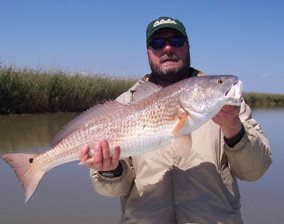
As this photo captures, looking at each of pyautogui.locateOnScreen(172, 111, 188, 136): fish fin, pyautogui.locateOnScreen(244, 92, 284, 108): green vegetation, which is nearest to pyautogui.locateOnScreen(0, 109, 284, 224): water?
pyautogui.locateOnScreen(172, 111, 188, 136): fish fin

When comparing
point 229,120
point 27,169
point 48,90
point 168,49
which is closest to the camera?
point 229,120

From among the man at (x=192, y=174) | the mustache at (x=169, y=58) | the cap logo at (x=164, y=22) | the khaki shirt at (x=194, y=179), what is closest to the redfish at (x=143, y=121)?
the man at (x=192, y=174)

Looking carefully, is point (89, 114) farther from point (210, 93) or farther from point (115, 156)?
point (210, 93)

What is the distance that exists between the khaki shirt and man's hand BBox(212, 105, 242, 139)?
0.10 metres

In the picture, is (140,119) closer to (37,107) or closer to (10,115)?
(10,115)

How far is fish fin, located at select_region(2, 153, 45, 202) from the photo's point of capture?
328 cm

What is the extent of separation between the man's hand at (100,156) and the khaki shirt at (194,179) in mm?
254

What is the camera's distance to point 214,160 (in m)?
3.36

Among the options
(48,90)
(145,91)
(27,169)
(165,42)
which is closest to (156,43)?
(165,42)

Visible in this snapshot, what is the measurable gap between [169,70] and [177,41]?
25cm

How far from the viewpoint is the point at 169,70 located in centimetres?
370

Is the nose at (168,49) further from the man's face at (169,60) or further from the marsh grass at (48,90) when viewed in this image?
the marsh grass at (48,90)

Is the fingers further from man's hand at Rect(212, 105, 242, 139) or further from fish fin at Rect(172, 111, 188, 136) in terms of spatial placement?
man's hand at Rect(212, 105, 242, 139)

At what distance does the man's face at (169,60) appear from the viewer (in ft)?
12.1
